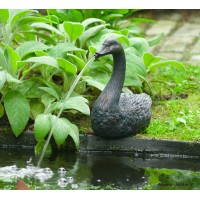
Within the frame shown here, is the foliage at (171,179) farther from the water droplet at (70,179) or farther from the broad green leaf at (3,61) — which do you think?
the broad green leaf at (3,61)

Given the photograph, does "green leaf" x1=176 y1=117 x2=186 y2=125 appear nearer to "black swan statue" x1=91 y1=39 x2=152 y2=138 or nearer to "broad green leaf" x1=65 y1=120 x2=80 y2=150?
"black swan statue" x1=91 y1=39 x2=152 y2=138

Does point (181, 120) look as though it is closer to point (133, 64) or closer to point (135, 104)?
point (135, 104)

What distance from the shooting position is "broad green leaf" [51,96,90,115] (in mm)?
6422

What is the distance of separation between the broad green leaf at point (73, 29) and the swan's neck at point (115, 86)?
21.6 inches

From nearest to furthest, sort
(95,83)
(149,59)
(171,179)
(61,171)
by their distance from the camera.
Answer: (171,179) → (61,171) → (95,83) → (149,59)

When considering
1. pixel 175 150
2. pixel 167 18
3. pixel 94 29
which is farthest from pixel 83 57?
pixel 167 18

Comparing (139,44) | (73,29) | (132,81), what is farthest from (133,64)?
(73,29)

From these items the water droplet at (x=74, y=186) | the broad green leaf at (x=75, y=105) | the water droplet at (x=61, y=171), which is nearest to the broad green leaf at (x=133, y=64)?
the broad green leaf at (x=75, y=105)

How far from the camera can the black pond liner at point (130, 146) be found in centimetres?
648

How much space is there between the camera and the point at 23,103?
6617 mm

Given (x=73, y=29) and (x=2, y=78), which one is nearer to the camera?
(x=2, y=78)

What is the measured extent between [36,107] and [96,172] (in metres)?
1.16

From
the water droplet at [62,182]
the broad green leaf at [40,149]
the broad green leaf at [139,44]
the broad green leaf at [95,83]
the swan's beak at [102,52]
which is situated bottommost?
the water droplet at [62,182]

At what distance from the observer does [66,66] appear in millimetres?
6652
